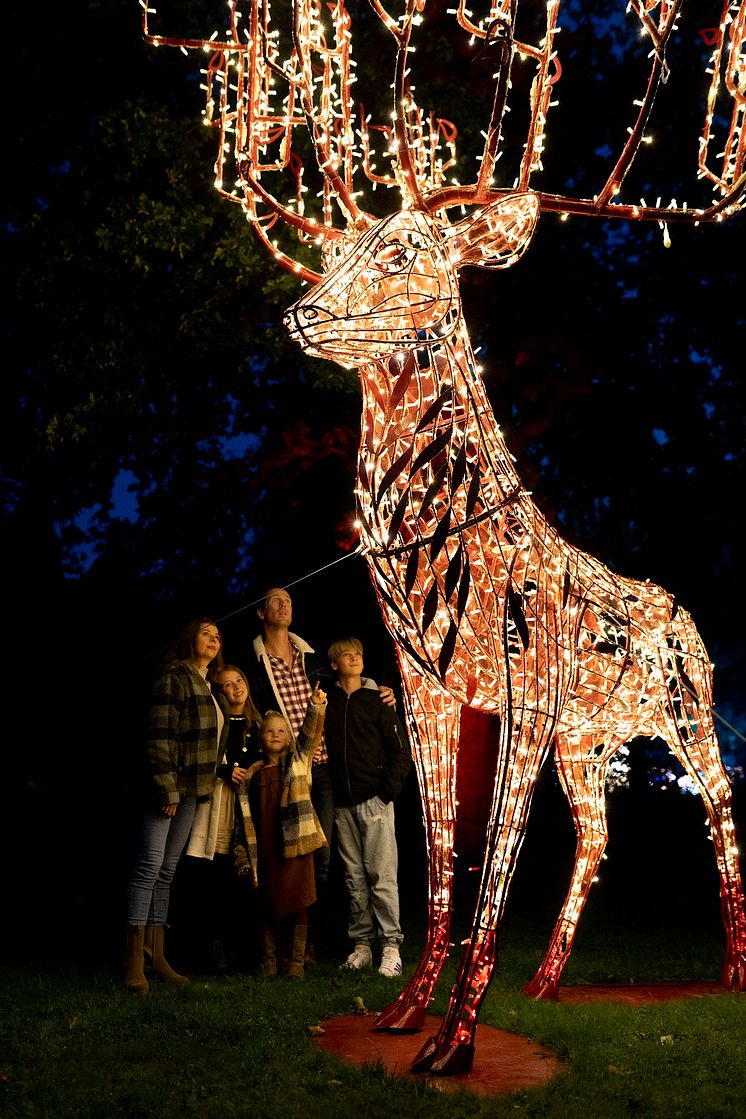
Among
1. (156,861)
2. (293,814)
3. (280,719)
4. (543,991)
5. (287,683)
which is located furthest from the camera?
(287,683)

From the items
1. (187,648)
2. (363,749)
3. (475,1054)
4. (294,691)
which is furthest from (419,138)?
(475,1054)

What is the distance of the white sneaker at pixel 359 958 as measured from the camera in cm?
644

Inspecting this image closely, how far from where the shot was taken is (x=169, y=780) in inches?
233

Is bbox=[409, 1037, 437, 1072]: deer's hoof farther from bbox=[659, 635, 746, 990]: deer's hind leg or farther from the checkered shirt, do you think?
the checkered shirt

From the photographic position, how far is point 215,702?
623 cm

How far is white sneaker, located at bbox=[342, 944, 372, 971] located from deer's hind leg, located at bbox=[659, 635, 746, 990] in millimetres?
1920

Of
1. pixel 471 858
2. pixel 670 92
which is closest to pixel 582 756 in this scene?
pixel 471 858

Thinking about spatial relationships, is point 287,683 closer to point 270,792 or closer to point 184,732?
point 270,792

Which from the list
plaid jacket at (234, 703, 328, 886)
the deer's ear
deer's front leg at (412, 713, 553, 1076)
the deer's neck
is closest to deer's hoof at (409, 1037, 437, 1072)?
deer's front leg at (412, 713, 553, 1076)

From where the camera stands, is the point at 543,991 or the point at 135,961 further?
the point at 135,961

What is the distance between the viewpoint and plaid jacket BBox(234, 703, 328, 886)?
246 inches

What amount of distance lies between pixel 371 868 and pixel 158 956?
1.25 metres

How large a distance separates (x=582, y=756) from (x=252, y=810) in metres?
1.82

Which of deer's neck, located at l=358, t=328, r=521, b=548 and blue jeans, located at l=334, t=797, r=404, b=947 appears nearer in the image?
deer's neck, located at l=358, t=328, r=521, b=548
